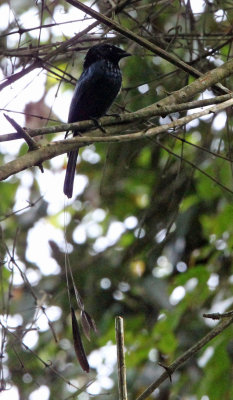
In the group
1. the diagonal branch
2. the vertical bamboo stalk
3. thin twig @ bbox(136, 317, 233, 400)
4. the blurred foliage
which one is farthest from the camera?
the blurred foliage

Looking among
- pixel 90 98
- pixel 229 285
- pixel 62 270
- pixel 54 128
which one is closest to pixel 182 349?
pixel 229 285

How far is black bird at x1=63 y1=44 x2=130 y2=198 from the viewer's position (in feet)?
14.9

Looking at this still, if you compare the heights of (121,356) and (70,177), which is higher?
(70,177)

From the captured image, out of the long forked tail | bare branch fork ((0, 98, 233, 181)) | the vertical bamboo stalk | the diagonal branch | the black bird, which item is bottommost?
the vertical bamboo stalk

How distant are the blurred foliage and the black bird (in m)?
0.12

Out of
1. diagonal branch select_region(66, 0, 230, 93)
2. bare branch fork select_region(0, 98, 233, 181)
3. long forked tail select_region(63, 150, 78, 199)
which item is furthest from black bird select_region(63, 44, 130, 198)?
bare branch fork select_region(0, 98, 233, 181)

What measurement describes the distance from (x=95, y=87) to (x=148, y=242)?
1157 millimetres

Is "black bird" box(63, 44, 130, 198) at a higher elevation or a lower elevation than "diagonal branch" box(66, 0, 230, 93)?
higher

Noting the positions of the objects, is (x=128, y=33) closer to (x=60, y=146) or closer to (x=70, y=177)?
(x=60, y=146)

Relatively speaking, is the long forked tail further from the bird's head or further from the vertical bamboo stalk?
the vertical bamboo stalk

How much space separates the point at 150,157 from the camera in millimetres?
5781

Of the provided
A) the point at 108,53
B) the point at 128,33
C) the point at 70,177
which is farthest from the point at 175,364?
the point at 108,53

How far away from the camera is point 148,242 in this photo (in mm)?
4828

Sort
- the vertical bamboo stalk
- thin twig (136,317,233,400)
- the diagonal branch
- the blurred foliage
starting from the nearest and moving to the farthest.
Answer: the vertical bamboo stalk
thin twig (136,317,233,400)
the diagonal branch
the blurred foliage
